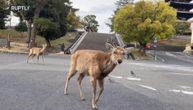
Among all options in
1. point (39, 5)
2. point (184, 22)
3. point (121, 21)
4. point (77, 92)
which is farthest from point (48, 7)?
point (184, 22)

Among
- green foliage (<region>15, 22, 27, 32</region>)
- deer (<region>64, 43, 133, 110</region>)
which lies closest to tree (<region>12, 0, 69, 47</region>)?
green foliage (<region>15, 22, 27, 32</region>)

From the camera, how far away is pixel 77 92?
45.2ft

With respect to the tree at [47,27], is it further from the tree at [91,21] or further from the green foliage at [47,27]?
the tree at [91,21]

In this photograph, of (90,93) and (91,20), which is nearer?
(90,93)

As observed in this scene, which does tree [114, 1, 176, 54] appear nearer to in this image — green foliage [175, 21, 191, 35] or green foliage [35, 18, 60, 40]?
green foliage [35, 18, 60, 40]

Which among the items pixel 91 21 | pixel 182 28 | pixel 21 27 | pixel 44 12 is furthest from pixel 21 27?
pixel 182 28

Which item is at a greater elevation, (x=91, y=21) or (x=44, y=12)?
(x=44, y=12)

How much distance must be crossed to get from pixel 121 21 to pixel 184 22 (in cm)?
6173

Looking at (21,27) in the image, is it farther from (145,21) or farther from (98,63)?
(98,63)

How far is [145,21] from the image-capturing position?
72562 millimetres

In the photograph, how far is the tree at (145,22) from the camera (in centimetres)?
7262

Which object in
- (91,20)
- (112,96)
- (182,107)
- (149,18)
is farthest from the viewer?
(91,20)

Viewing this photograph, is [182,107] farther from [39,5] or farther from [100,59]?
[39,5]

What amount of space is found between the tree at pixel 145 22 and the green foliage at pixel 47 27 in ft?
51.9
